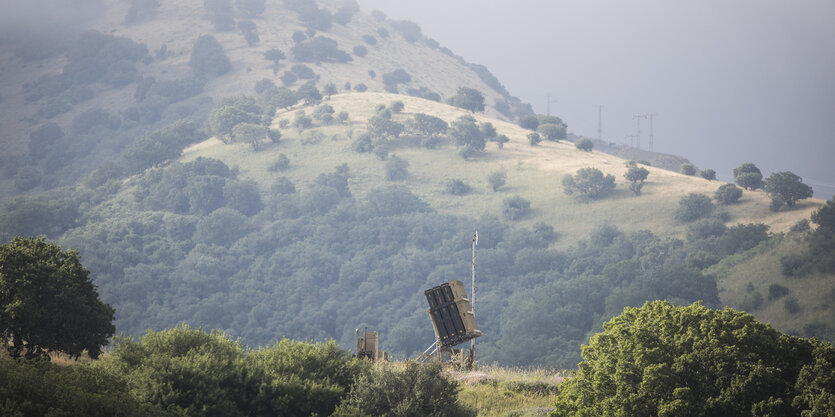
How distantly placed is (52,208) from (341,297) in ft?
208

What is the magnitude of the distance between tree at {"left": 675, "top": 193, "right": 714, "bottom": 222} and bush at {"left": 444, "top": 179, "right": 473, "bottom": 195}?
1586 inches

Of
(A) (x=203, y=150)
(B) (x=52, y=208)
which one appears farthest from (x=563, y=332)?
(B) (x=52, y=208)

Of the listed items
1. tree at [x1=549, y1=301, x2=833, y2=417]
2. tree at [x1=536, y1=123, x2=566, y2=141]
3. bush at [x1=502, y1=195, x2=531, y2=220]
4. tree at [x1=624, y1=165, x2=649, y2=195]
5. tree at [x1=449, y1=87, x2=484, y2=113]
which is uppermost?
tree at [x1=449, y1=87, x2=484, y2=113]

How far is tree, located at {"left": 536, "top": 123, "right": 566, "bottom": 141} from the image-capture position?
148 meters

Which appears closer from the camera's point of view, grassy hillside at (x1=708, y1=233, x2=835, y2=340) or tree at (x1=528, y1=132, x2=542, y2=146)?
grassy hillside at (x1=708, y1=233, x2=835, y2=340)

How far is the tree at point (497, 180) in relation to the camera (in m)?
128

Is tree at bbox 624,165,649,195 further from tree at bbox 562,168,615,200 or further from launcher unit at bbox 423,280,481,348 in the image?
launcher unit at bbox 423,280,481,348

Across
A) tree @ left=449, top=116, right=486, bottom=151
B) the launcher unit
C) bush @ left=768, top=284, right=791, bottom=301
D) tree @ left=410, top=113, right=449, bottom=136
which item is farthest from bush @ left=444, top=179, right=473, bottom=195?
the launcher unit

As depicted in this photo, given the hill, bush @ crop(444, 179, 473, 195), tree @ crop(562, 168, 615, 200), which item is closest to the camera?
the hill

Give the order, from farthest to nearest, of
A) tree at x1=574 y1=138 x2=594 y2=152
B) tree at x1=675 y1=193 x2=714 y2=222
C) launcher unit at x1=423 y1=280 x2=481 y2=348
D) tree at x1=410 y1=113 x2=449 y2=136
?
tree at x1=410 y1=113 x2=449 y2=136
tree at x1=574 y1=138 x2=594 y2=152
tree at x1=675 y1=193 x2=714 y2=222
launcher unit at x1=423 y1=280 x2=481 y2=348

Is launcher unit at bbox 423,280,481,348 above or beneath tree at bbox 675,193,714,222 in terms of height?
above

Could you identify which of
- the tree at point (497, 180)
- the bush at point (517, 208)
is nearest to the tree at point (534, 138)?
the tree at point (497, 180)

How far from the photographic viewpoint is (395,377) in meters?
18.3

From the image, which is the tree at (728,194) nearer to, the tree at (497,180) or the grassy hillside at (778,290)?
the grassy hillside at (778,290)
